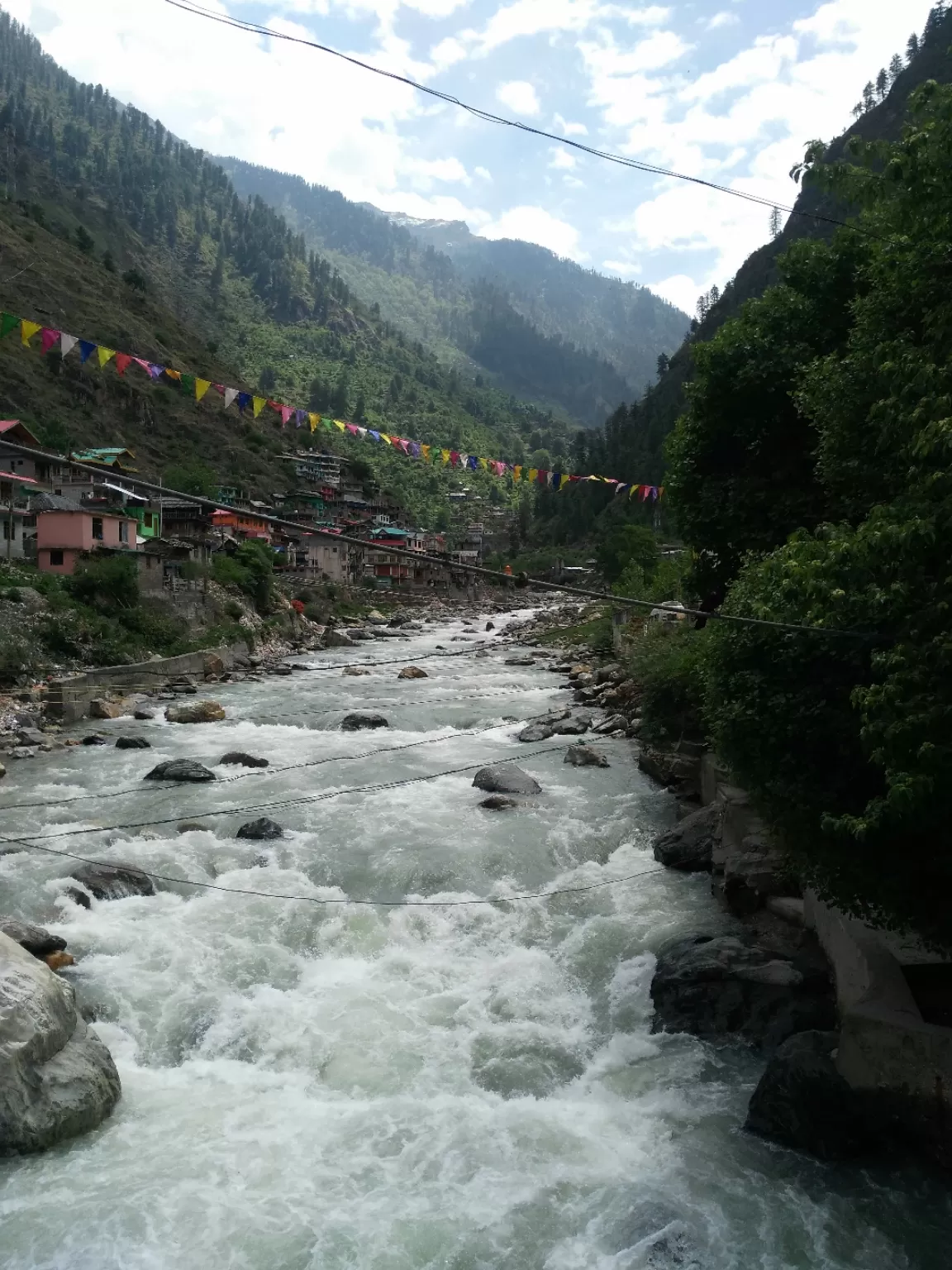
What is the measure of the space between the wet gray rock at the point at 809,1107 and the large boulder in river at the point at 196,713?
63.2 feet

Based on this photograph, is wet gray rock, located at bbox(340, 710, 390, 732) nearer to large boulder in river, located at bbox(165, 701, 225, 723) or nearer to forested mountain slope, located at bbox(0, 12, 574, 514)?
large boulder in river, located at bbox(165, 701, 225, 723)

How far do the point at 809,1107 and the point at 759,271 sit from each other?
10850 centimetres

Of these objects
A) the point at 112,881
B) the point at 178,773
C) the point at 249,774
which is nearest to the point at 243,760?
the point at 249,774

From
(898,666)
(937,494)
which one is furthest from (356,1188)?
(937,494)

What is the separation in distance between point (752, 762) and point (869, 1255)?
383 centimetres

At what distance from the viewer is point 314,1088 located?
8219mm

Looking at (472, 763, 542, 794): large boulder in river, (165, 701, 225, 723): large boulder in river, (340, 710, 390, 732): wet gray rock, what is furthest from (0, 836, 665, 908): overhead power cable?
(165, 701, 225, 723): large boulder in river

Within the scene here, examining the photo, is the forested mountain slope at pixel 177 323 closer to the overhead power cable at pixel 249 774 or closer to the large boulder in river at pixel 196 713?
the large boulder in river at pixel 196 713

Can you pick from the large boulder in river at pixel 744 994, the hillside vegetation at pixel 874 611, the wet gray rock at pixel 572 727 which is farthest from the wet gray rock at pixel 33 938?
the wet gray rock at pixel 572 727

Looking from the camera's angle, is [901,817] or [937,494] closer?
[937,494]

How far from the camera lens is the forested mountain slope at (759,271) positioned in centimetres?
8919

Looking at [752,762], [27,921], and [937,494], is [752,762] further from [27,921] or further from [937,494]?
[27,921]

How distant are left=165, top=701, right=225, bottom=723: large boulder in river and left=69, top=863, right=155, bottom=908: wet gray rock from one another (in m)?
11.9

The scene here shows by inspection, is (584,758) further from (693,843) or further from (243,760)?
(243,760)
